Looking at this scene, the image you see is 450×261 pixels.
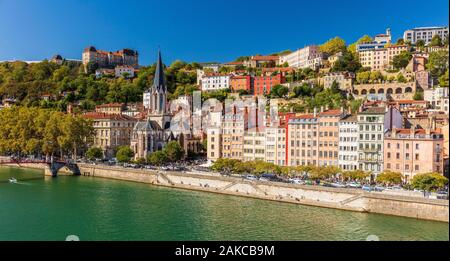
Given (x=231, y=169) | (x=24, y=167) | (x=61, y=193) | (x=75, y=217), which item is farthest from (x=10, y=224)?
(x=24, y=167)

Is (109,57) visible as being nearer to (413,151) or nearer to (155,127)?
(155,127)

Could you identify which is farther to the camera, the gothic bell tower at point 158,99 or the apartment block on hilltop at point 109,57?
the apartment block on hilltop at point 109,57

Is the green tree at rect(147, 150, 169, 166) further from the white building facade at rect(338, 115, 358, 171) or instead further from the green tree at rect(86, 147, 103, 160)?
the white building facade at rect(338, 115, 358, 171)

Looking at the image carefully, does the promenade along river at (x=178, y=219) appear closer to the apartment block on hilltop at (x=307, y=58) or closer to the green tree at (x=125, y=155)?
the green tree at (x=125, y=155)

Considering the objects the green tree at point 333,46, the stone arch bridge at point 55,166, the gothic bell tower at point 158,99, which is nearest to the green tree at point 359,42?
the green tree at point 333,46

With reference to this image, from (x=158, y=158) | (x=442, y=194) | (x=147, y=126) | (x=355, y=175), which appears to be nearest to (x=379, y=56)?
(x=147, y=126)
